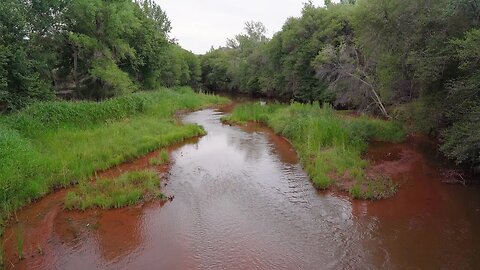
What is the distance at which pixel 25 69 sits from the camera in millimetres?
19938

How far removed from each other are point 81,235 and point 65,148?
24.0ft

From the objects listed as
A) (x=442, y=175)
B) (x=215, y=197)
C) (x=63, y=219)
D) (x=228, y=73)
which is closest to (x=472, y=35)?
(x=442, y=175)

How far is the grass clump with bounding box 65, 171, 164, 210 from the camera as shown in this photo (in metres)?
12.4

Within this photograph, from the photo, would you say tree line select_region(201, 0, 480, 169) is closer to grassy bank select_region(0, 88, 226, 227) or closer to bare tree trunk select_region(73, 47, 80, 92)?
grassy bank select_region(0, 88, 226, 227)

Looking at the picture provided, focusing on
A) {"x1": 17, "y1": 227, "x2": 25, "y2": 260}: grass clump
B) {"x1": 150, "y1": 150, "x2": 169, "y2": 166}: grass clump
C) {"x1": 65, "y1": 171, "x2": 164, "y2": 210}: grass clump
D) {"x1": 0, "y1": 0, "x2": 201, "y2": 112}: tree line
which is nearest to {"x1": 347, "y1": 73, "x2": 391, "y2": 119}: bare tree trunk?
{"x1": 150, "y1": 150, "x2": 169, "y2": 166}: grass clump

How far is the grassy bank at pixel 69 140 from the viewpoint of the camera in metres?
13.0

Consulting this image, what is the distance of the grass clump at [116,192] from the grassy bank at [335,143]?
21.4 feet

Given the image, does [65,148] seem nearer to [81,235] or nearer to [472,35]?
[81,235]

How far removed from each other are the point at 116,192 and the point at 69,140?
6793 mm

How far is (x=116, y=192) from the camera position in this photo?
42.4 feet

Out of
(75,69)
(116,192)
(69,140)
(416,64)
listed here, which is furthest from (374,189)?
(75,69)

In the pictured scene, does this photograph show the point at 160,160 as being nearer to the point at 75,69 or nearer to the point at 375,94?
the point at 375,94

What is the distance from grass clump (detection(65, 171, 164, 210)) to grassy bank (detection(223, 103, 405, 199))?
257 inches

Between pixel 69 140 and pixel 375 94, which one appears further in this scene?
pixel 375 94
